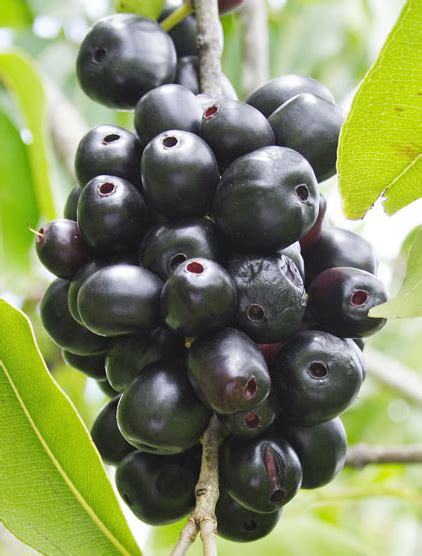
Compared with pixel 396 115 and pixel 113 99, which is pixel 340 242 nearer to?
pixel 396 115

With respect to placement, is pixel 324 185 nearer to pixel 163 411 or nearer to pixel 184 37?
pixel 184 37

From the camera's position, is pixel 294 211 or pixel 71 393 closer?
pixel 294 211

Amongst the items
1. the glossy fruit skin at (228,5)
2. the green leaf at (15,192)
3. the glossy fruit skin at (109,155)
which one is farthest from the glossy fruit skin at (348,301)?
the green leaf at (15,192)

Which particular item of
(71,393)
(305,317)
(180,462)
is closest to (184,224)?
(305,317)

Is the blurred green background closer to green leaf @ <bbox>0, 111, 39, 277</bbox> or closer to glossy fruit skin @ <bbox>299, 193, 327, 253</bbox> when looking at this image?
green leaf @ <bbox>0, 111, 39, 277</bbox>

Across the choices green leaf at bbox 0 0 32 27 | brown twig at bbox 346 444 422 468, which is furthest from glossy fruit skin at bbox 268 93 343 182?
green leaf at bbox 0 0 32 27
